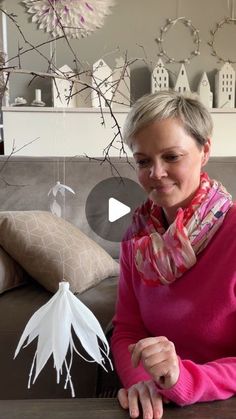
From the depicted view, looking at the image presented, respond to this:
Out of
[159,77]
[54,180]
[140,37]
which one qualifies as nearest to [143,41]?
[140,37]

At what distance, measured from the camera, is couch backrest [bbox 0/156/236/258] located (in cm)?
200

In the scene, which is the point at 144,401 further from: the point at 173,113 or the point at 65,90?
the point at 65,90

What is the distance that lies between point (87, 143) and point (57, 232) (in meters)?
1.72

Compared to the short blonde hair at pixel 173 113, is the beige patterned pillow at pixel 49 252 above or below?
below

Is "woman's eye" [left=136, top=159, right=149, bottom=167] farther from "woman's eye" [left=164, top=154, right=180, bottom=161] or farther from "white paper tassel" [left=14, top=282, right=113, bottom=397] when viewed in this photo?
"white paper tassel" [left=14, top=282, right=113, bottom=397]

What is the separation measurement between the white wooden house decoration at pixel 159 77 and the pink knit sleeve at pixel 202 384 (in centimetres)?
283

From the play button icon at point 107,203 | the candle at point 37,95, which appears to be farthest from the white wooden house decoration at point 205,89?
the play button icon at point 107,203

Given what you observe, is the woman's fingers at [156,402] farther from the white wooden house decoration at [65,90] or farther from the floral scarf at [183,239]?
the white wooden house decoration at [65,90]

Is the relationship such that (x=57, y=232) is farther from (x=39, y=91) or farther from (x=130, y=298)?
(x=39, y=91)

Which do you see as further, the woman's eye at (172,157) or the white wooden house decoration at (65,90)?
the woman's eye at (172,157)

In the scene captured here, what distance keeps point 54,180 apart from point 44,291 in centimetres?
67

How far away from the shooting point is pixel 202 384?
0.69 m

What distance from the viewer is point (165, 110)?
0.93m

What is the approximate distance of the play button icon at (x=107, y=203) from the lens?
2016 mm
